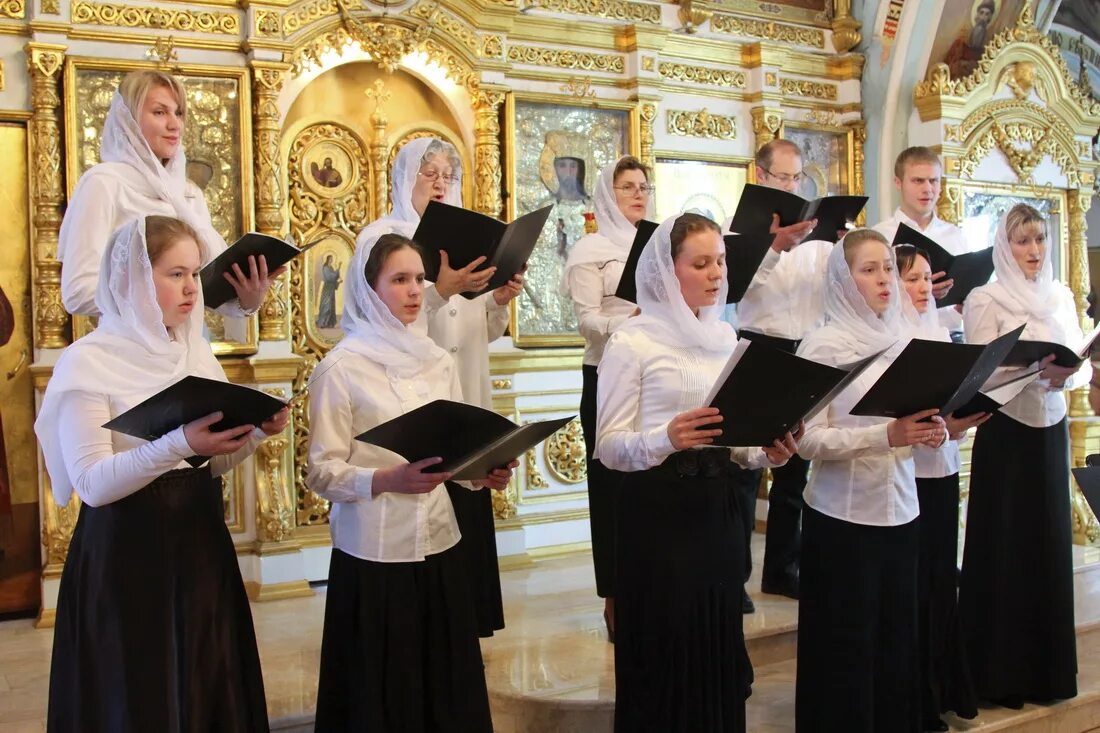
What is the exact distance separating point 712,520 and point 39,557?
12.7 ft

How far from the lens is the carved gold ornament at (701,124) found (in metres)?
7.22

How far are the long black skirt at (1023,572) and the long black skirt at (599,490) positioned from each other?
4.55ft

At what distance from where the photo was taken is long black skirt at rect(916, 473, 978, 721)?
12.4ft

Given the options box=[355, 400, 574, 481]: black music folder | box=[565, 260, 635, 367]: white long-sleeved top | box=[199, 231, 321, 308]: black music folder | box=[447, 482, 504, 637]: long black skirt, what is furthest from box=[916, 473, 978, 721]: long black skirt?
box=[199, 231, 321, 308]: black music folder

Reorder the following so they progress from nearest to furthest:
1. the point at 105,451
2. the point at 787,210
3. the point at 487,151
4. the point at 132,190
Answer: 1. the point at 105,451
2. the point at 132,190
3. the point at 787,210
4. the point at 487,151

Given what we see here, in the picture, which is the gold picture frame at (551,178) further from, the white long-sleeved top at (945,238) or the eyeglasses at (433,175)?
the eyeglasses at (433,175)

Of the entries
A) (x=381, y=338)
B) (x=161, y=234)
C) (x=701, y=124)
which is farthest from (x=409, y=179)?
(x=701, y=124)

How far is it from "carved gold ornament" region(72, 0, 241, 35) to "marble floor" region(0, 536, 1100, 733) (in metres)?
2.95

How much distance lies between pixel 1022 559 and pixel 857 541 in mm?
1179

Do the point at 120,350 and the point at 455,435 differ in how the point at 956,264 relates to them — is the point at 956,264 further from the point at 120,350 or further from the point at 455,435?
the point at 120,350

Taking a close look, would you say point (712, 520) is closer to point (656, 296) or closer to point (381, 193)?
point (656, 296)

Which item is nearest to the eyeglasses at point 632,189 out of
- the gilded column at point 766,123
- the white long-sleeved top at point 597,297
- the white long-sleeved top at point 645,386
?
the white long-sleeved top at point 597,297

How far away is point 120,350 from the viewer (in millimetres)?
2627

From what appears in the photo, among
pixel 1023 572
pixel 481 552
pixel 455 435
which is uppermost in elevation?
pixel 455 435
